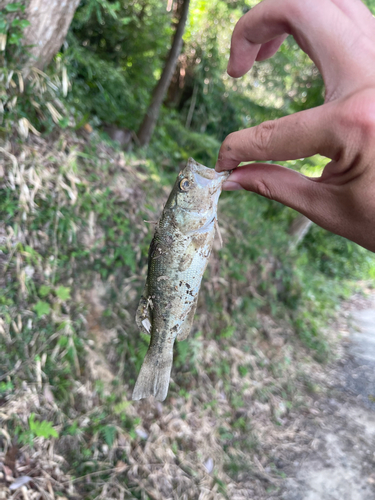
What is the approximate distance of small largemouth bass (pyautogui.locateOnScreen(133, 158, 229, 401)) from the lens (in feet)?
6.23

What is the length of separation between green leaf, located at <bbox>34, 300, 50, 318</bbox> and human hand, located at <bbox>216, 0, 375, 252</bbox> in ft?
7.91

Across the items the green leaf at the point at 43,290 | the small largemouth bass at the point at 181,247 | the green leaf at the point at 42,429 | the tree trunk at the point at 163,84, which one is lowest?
the green leaf at the point at 42,429

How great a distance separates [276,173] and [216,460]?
3.64 meters

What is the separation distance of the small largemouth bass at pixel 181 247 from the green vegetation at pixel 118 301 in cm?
156

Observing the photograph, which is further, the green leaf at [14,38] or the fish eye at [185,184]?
the green leaf at [14,38]

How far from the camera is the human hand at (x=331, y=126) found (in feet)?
4.14

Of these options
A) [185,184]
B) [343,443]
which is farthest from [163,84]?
[343,443]

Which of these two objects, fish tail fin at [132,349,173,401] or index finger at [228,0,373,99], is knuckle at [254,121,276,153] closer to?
index finger at [228,0,373,99]

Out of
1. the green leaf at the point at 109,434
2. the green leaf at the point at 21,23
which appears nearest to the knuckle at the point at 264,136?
the green leaf at the point at 21,23

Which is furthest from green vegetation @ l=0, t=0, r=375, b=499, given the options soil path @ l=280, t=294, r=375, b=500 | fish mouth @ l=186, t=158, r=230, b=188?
fish mouth @ l=186, t=158, r=230, b=188

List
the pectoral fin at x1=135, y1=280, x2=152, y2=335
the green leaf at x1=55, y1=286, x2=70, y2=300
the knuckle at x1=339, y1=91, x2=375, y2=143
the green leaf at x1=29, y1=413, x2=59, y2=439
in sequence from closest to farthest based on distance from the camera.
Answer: the knuckle at x1=339, y1=91, x2=375, y2=143 < the pectoral fin at x1=135, y1=280, x2=152, y2=335 < the green leaf at x1=29, y1=413, x2=59, y2=439 < the green leaf at x1=55, y1=286, x2=70, y2=300

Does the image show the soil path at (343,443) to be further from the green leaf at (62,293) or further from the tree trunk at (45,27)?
the tree trunk at (45,27)

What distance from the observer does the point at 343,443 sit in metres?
4.54

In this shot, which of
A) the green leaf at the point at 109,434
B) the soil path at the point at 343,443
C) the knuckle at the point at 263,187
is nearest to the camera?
the knuckle at the point at 263,187
